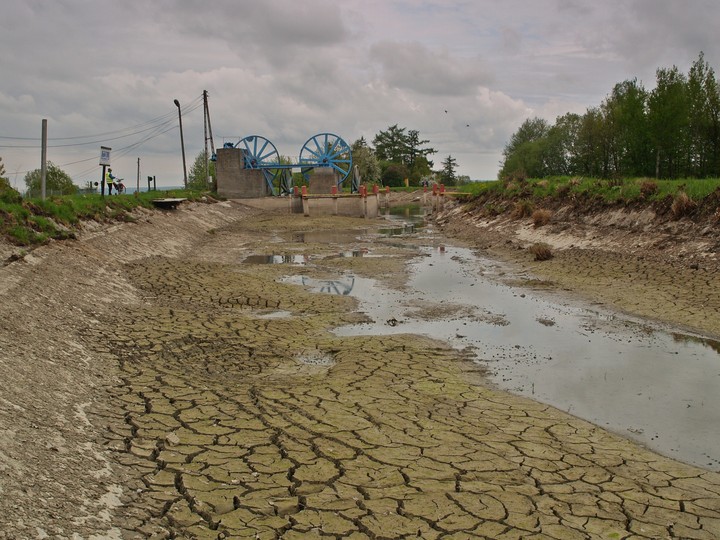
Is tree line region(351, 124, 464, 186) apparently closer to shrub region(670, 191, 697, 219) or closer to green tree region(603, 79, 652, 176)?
green tree region(603, 79, 652, 176)

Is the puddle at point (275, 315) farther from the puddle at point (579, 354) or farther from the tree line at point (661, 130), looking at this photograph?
the tree line at point (661, 130)

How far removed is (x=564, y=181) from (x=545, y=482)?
2248 centimetres

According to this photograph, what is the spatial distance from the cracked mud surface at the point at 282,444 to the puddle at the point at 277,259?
8.62 meters

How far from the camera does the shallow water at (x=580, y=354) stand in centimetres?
648

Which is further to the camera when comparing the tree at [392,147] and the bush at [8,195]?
the tree at [392,147]

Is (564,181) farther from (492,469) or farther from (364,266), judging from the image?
(492,469)

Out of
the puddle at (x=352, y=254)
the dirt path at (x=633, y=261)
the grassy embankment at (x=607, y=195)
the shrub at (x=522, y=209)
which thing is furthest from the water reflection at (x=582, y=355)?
the shrub at (x=522, y=209)

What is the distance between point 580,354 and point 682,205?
9.41 m

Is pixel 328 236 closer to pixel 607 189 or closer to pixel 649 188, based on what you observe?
pixel 607 189

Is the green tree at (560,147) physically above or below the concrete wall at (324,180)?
above

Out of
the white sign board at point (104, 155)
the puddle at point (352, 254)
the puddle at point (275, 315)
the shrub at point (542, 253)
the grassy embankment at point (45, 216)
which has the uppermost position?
the white sign board at point (104, 155)

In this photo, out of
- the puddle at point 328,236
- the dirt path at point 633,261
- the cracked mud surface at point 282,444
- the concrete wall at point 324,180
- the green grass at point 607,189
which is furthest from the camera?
the concrete wall at point 324,180

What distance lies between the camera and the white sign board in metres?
20.1

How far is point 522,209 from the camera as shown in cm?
2541
